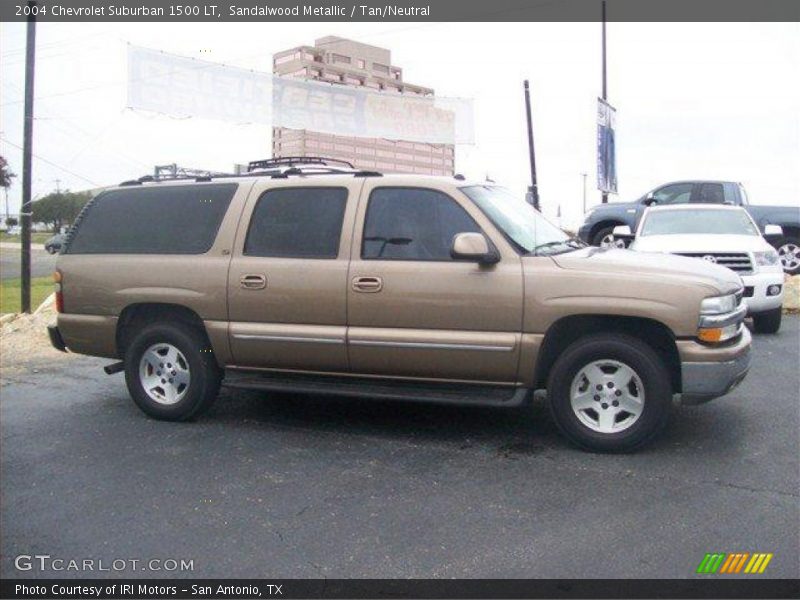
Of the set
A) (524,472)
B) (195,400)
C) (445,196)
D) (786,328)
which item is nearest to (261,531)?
(524,472)

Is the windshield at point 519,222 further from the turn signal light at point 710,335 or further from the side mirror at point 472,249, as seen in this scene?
the turn signal light at point 710,335

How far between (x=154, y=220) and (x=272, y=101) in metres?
10.0

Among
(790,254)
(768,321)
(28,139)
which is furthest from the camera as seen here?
(790,254)

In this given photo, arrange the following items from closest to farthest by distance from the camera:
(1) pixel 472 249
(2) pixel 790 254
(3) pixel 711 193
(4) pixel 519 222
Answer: (1) pixel 472 249, (4) pixel 519 222, (2) pixel 790 254, (3) pixel 711 193

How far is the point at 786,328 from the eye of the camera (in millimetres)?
10266

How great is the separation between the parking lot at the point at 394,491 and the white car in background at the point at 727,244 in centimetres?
296

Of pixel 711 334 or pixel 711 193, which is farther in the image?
pixel 711 193

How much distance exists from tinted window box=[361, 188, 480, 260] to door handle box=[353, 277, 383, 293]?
0.57 ft

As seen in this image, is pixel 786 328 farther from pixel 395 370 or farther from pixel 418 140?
pixel 418 140

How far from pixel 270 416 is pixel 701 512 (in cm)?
336

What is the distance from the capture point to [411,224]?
5.47 metres

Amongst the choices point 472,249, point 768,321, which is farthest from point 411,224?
point 768,321

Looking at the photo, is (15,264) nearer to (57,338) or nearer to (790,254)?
(57,338)

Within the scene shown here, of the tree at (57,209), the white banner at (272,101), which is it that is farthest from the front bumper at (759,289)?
the tree at (57,209)
